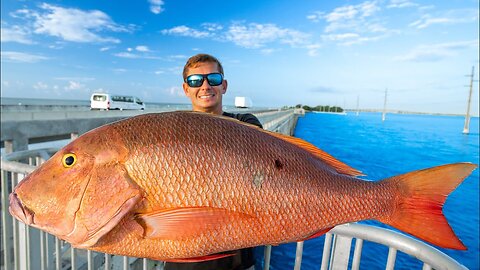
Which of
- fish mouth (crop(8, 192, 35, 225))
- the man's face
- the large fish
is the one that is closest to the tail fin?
the large fish

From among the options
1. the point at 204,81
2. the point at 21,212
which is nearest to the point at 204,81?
the point at 204,81

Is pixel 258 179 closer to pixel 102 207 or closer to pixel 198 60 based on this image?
pixel 102 207

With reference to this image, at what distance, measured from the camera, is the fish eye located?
1.19 metres

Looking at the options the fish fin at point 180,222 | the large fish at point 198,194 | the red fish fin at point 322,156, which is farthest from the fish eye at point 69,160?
the red fish fin at point 322,156

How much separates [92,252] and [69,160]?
1.64m

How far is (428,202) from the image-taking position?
3.87 feet

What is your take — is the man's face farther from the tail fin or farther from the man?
the tail fin

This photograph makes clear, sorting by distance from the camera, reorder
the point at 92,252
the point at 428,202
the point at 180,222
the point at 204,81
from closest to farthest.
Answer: the point at 180,222
the point at 428,202
the point at 204,81
the point at 92,252

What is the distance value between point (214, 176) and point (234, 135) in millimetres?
228

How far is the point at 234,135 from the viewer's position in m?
1.26

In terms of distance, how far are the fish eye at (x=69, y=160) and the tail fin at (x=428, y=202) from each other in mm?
1425

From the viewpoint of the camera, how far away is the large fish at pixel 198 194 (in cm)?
109

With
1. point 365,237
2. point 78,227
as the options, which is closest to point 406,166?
point 365,237

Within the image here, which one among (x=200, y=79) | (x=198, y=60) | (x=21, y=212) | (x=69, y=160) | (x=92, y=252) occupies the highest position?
(x=198, y=60)
